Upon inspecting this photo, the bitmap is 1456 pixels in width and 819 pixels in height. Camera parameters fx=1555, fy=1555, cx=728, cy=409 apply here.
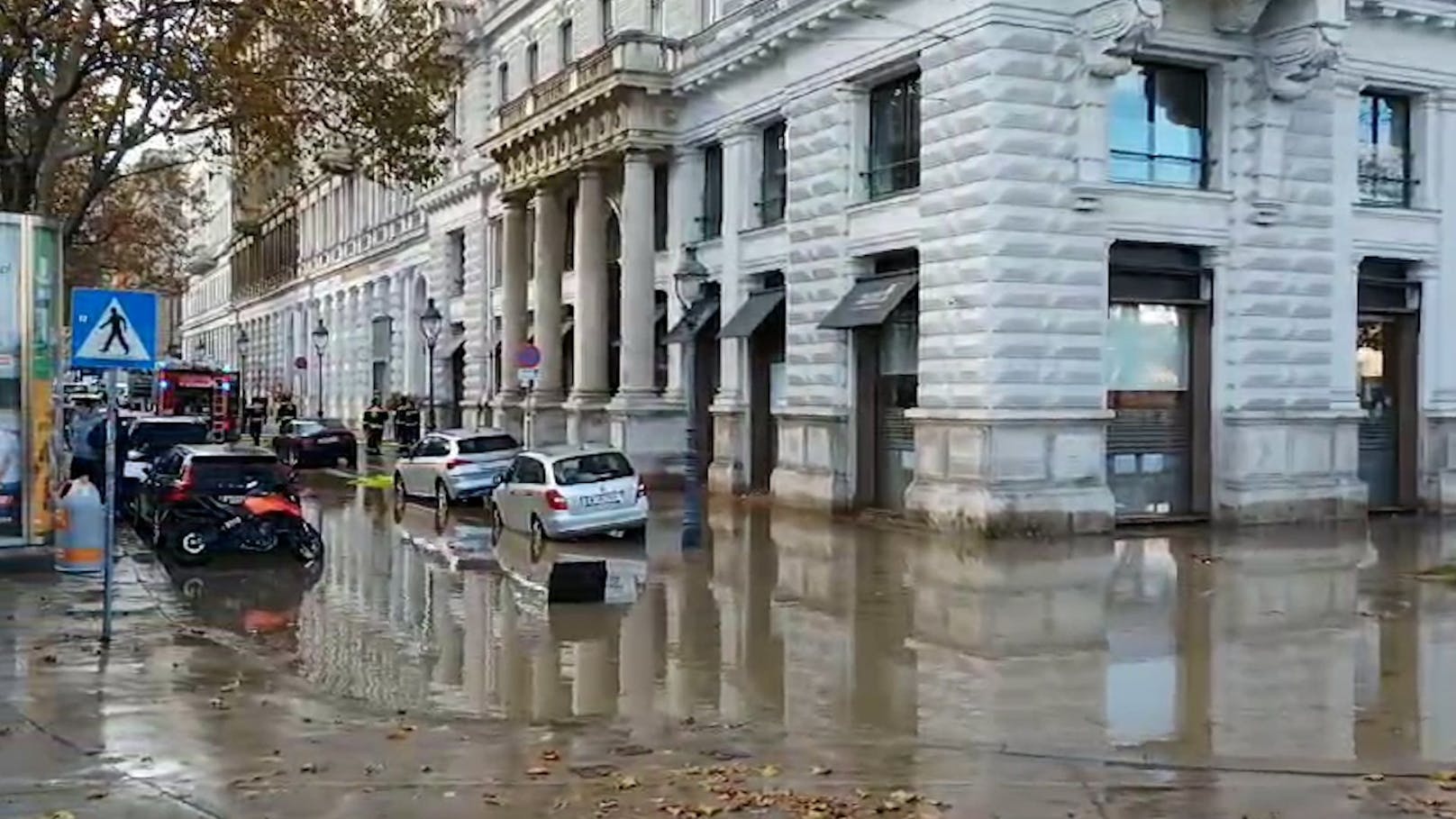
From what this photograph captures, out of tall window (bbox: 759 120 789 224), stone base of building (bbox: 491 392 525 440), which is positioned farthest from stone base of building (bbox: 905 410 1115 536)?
stone base of building (bbox: 491 392 525 440)

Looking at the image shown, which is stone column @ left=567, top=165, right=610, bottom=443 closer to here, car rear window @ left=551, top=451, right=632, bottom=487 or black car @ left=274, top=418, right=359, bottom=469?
black car @ left=274, top=418, right=359, bottom=469

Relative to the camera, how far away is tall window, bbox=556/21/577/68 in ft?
140

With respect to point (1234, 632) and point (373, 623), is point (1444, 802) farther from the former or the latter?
point (373, 623)

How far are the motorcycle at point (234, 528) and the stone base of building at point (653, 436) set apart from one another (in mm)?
15379

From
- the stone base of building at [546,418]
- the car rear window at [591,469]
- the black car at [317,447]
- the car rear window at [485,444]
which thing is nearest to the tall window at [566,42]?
the stone base of building at [546,418]

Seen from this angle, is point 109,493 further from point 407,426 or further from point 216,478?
point 407,426

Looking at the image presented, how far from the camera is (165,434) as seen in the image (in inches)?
1268

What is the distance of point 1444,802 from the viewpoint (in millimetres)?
7848

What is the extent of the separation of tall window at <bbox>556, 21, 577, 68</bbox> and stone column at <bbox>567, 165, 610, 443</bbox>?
18.9 ft

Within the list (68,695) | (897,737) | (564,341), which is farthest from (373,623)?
(564,341)

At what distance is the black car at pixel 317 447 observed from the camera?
43.8 m

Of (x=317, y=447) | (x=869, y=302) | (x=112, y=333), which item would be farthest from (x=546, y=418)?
(x=112, y=333)

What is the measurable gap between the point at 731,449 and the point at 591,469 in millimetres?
8679

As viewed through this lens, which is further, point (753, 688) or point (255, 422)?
point (255, 422)
